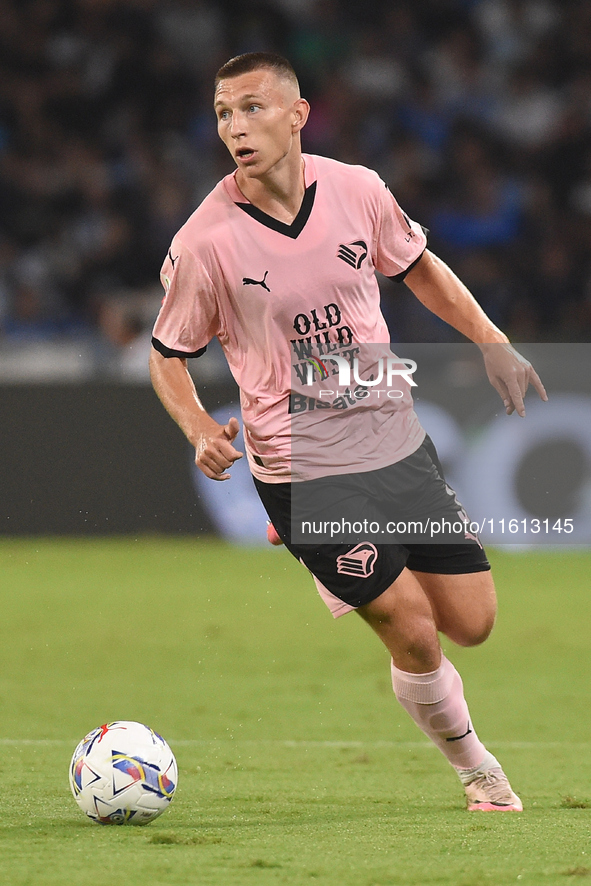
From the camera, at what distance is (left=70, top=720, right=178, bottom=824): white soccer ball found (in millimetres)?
3773

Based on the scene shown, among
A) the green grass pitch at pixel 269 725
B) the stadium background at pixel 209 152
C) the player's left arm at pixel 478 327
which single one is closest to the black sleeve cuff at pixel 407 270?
the player's left arm at pixel 478 327

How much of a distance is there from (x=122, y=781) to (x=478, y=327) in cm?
186

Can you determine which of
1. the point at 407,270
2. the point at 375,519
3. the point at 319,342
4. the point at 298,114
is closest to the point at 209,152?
the point at 407,270

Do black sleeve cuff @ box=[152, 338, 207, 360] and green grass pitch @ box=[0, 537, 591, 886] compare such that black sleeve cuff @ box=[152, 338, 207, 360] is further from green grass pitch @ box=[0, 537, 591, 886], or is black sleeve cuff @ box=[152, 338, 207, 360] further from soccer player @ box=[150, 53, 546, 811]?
green grass pitch @ box=[0, 537, 591, 886]

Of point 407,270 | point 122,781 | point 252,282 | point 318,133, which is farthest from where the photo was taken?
point 318,133

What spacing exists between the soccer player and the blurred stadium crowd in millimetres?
8136

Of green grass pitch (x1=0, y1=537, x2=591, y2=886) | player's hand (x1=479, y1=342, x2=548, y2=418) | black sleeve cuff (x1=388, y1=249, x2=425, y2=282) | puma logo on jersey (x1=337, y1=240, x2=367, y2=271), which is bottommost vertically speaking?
green grass pitch (x1=0, y1=537, x2=591, y2=886)

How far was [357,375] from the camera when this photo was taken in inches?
166

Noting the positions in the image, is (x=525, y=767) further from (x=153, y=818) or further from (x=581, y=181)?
(x=581, y=181)

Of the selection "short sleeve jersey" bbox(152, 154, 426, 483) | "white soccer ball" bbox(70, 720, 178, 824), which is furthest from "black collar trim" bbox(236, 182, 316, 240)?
"white soccer ball" bbox(70, 720, 178, 824)

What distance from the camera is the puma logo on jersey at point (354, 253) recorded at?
4.20 m

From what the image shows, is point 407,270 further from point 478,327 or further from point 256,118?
point 256,118

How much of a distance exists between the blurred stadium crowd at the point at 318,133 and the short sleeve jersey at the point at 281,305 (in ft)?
26.7

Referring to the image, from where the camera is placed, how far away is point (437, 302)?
4.52 meters
